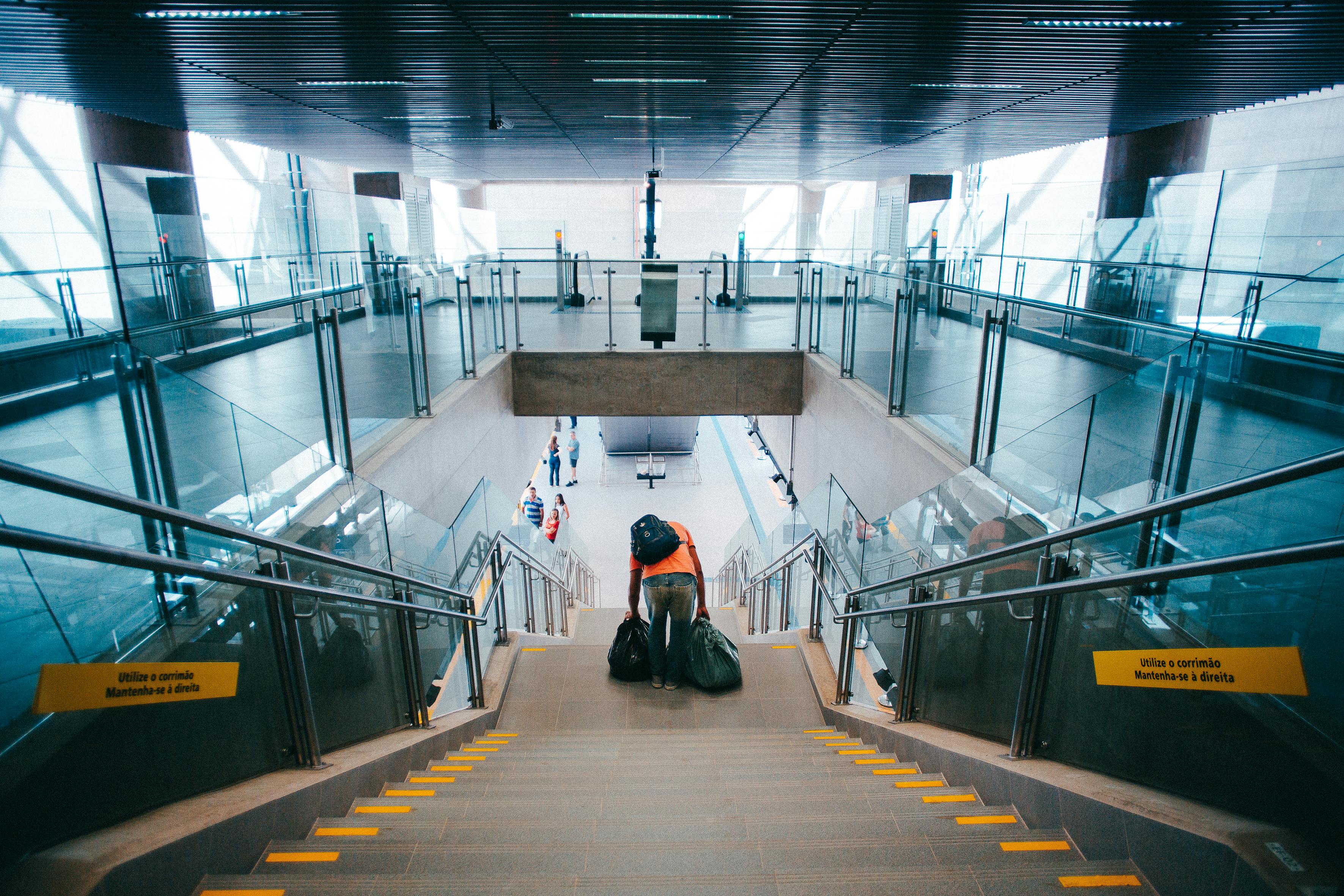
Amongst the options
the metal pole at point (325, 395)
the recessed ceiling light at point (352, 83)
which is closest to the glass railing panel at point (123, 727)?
the metal pole at point (325, 395)

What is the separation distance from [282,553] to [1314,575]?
2.89m

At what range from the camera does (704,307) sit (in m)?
8.84

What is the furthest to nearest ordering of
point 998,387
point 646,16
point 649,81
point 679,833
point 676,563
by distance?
point 649,81
point 676,563
point 646,16
point 998,387
point 679,833

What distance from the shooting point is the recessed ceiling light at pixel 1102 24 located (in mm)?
Answer: 4828

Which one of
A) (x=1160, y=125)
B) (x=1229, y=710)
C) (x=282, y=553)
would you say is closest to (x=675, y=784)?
(x=282, y=553)

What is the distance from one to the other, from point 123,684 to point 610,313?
7.44m

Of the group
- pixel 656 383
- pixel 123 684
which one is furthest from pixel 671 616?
pixel 656 383

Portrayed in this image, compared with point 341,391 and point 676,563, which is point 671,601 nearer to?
point 676,563

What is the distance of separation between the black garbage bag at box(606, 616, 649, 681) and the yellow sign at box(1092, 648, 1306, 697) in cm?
331

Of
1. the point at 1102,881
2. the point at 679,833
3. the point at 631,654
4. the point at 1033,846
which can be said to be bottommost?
the point at 631,654

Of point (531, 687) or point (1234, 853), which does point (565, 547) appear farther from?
point (1234, 853)

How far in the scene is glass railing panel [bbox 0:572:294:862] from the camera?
1545 mm

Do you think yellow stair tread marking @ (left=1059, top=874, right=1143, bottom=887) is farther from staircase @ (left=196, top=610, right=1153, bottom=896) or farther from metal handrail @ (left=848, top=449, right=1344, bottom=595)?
metal handrail @ (left=848, top=449, right=1344, bottom=595)

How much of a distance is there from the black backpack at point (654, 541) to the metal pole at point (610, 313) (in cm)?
431
